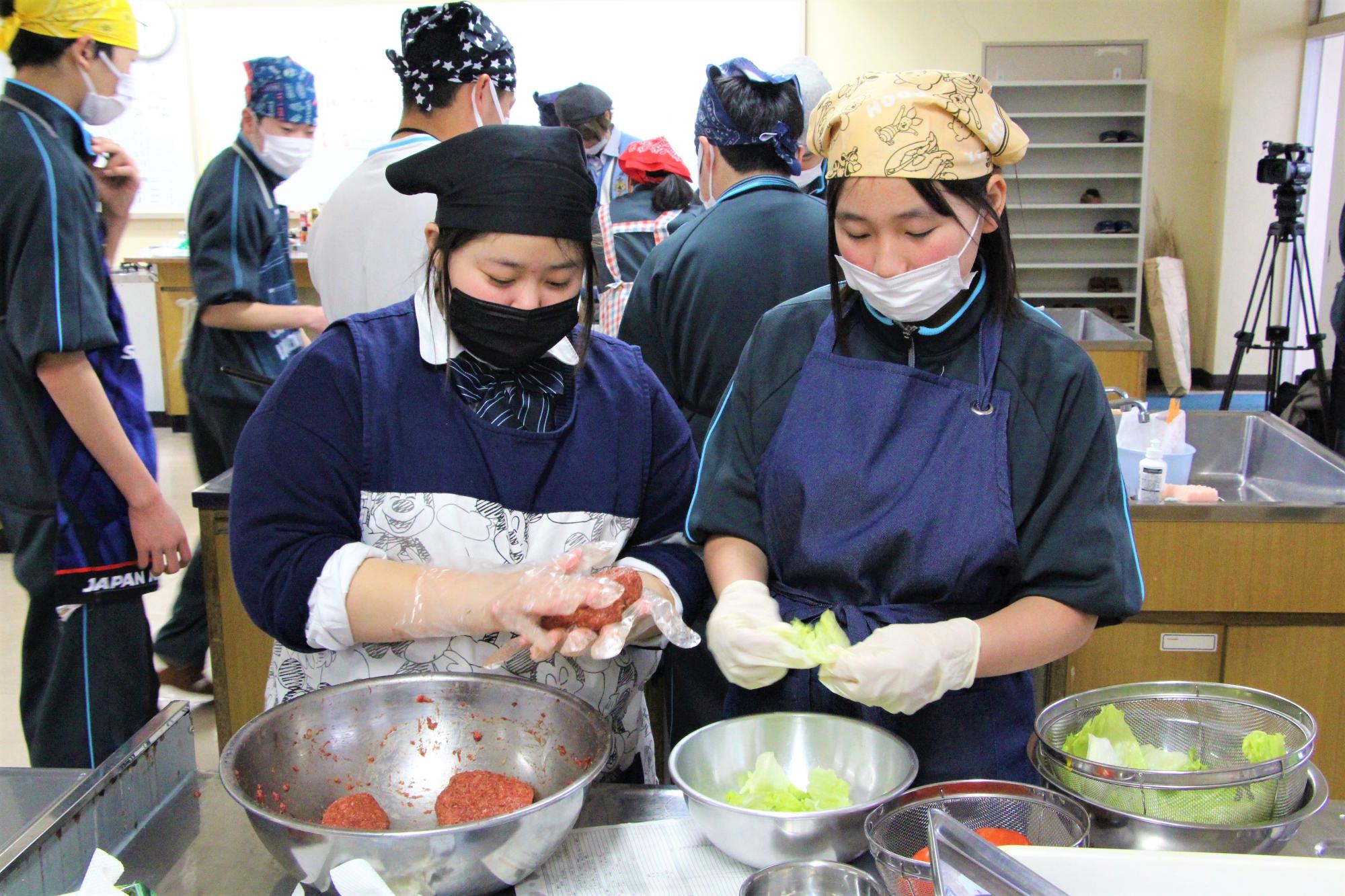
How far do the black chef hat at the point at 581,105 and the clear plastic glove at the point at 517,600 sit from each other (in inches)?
Result: 114

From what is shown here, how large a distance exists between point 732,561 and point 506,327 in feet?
1.34

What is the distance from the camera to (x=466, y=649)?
138 centimetres

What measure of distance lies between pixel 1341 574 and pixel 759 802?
74.9 inches

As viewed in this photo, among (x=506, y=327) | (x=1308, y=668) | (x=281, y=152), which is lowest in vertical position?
(x=1308, y=668)

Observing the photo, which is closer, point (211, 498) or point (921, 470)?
point (921, 470)

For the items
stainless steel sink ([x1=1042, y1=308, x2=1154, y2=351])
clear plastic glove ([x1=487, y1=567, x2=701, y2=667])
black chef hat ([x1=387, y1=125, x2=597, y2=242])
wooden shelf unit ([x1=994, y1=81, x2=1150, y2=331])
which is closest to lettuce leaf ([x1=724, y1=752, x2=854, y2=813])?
clear plastic glove ([x1=487, y1=567, x2=701, y2=667])

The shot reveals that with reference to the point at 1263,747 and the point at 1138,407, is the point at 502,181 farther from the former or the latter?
the point at 1138,407

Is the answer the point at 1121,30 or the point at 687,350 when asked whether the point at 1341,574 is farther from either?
the point at 1121,30

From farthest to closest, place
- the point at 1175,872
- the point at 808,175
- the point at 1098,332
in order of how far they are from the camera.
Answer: the point at 1098,332 → the point at 808,175 → the point at 1175,872

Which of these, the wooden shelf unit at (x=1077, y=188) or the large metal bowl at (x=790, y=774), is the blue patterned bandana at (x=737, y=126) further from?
the wooden shelf unit at (x=1077, y=188)

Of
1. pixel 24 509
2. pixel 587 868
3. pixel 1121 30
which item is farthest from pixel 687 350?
pixel 1121 30

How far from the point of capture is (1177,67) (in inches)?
317

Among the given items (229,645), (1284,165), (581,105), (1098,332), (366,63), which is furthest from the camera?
(366,63)

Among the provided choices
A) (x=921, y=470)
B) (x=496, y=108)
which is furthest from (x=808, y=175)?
(x=921, y=470)
